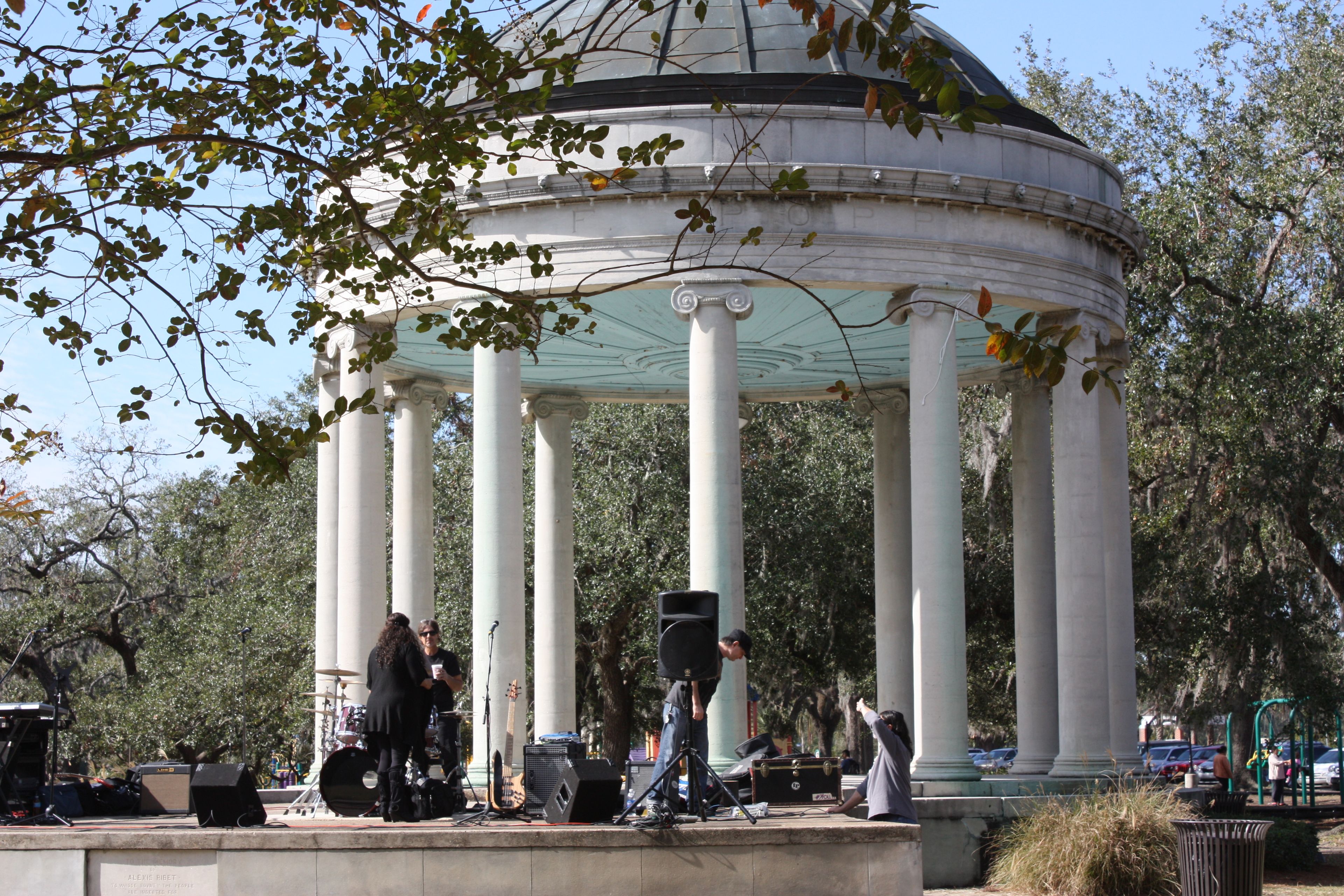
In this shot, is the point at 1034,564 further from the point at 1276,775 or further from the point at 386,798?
the point at 1276,775

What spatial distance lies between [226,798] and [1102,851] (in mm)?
12897

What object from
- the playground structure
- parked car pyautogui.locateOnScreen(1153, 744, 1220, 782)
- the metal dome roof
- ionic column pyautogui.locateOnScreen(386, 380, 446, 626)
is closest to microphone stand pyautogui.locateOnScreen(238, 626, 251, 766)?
ionic column pyautogui.locateOnScreen(386, 380, 446, 626)

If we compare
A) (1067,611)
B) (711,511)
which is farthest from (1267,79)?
(711,511)

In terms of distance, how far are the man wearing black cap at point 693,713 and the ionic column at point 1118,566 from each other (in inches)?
562

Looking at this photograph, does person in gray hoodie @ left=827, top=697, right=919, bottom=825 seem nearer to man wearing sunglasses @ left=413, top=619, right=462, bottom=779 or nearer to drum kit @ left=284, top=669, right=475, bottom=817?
man wearing sunglasses @ left=413, top=619, right=462, bottom=779

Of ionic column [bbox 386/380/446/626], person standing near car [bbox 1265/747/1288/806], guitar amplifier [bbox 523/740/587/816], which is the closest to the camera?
guitar amplifier [bbox 523/740/587/816]

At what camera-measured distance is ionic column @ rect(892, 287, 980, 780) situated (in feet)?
94.4

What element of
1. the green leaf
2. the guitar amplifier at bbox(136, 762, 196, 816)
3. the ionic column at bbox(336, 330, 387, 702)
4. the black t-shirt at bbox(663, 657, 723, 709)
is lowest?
the guitar amplifier at bbox(136, 762, 196, 816)

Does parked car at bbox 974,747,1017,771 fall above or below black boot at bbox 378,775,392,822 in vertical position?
below

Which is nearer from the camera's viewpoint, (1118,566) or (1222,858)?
(1222,858)

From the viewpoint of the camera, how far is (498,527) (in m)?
29.5

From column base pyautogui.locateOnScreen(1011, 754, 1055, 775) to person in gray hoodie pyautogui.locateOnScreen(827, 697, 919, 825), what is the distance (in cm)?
1267

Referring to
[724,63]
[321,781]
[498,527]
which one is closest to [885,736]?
[321,781]

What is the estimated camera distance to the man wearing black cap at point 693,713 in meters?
19.5
